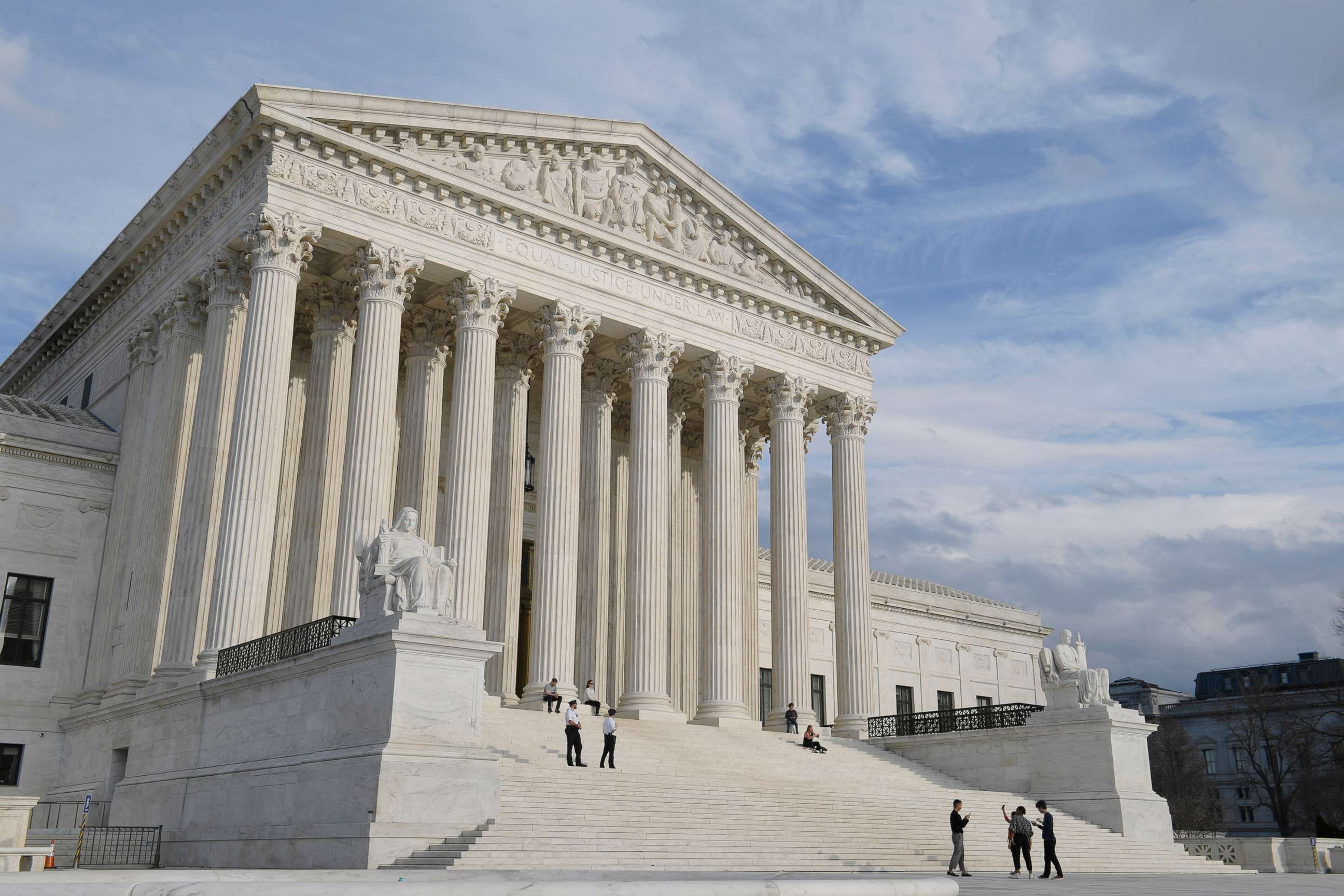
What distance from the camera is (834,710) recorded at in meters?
57.1

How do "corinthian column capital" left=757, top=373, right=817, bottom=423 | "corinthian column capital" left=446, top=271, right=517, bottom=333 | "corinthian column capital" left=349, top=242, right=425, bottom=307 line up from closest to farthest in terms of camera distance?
"corinthian column capital" left=349, top=242, right=425, bottom=307 → "corinthian column capital" left=446, top=271, right=517, bottom=333 → "corinthian column capital" left=757, top=373, right=817, bottom=423

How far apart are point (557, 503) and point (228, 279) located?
10823mm

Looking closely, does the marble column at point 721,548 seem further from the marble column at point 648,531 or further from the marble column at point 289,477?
the marble column at point 289,477

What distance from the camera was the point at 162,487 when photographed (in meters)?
32.4

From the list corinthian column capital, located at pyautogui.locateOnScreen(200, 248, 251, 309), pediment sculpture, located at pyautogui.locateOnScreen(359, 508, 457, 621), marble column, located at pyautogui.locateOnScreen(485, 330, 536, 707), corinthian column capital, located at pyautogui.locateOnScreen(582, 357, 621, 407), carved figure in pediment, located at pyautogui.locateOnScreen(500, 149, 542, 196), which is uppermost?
carved figure in pediment, located at pyautogui.locateOnScreen(500, 149, 542, 196)

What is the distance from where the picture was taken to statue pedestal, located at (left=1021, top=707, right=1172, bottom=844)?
30.5 meters

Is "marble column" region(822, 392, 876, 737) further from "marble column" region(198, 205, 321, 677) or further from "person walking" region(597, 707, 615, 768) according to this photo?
"marble column" region(198, 205, 321, 677)

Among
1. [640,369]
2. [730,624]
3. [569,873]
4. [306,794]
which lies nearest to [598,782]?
[306,794]

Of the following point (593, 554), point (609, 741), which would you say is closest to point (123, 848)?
point (609, 741)

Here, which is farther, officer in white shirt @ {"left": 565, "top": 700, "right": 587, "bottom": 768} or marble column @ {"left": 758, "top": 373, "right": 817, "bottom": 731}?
marble column @ {"left": 758, "top": 373, "right": 817, "bottom": 731}

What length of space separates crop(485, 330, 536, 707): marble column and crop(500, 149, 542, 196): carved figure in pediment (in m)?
4.99

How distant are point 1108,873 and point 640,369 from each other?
19671 mm

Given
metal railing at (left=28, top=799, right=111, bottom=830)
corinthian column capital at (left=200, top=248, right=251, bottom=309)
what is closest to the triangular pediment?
corinthian column capital at (left=200, top=248, right=251, bottom=309)

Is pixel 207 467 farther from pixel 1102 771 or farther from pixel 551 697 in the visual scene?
pixel 1102 771
